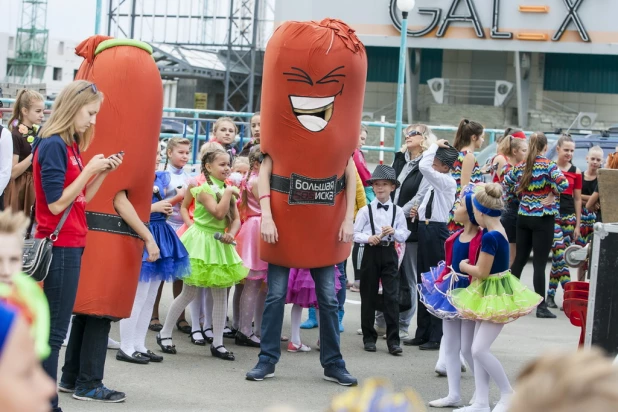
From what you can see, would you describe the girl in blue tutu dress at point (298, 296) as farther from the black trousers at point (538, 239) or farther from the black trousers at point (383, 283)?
the black trousers at point (538, 239)

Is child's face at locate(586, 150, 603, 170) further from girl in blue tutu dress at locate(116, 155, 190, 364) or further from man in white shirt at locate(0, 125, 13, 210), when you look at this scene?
man in white shirt at locate(0, 125, 13, 210)

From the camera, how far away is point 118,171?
5812mm

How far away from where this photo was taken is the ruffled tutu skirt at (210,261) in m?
7.16

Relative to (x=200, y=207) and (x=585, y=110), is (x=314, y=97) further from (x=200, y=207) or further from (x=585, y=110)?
(x=585, y=110)

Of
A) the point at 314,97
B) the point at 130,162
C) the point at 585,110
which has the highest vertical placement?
the point at 585,110

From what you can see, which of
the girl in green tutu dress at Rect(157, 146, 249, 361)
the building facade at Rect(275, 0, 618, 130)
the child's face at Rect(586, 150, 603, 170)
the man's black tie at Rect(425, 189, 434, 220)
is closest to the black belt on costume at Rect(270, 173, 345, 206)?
the girl in green tutu dress at Rect(157, 146, 249, 361)

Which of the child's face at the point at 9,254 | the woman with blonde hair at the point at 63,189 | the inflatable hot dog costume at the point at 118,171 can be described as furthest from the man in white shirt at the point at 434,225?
the child's face at the point at 9,254

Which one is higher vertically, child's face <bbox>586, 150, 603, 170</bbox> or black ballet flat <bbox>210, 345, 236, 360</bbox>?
child's face <bbox>586, 150, 603, 170</bbox>

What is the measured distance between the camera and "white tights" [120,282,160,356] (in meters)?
6.78

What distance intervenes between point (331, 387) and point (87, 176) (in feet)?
7.97

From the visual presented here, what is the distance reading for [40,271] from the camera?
476 cm

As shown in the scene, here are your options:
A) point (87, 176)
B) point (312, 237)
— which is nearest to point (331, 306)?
point (312, 237)

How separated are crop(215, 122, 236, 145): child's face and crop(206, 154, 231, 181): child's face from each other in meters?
1.20

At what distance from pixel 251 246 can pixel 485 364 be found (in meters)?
2.43
